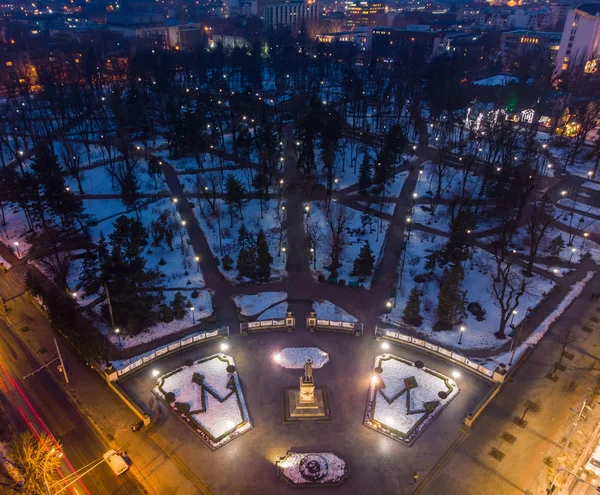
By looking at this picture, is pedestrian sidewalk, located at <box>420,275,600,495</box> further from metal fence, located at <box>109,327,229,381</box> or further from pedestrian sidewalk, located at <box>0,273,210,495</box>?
metal fence, located at <box>109,327,229,381</box>

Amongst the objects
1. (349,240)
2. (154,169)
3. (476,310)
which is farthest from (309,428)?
(154,169)

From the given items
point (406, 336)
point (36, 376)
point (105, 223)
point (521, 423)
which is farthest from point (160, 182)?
point (521, 423)

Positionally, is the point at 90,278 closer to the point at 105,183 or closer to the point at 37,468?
the point at 37,468

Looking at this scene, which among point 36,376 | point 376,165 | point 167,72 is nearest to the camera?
point 36,376

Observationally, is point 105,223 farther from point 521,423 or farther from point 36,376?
point 521,423

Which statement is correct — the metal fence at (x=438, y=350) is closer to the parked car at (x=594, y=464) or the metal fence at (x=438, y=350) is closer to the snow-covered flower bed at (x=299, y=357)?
the snow-covered flower bed at (x=299, y=357)

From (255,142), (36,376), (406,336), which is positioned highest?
(255,142)

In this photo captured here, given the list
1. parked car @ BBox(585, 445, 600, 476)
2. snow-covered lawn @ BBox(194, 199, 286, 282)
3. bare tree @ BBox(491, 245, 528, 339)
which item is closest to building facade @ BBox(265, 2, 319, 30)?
snow-covered lawn @ BBox(194, 199, 286, 282)
